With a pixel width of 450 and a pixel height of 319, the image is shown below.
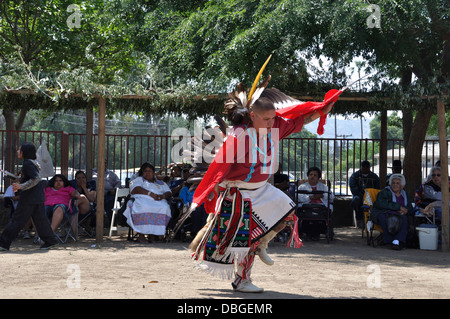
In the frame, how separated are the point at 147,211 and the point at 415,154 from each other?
5.80m

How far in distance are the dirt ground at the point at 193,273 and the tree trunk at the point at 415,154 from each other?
9.79 feet

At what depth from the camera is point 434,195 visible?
10.2 meters

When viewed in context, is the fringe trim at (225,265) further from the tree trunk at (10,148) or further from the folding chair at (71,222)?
the tree trunk at (10,148)

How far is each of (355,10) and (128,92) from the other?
3729mm

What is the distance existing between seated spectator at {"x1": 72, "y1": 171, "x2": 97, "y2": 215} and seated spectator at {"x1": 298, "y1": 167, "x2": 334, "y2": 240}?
3.71m

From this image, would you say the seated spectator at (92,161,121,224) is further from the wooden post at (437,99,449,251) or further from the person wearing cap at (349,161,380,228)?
the wooden post at (437,99,449,251)

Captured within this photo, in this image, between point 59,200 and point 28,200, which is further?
point 59,200

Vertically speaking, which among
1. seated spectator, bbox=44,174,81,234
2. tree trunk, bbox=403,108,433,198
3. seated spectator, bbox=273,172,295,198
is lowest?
seated spectator, bbox=44,174,81,234

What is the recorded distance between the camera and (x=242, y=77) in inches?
372

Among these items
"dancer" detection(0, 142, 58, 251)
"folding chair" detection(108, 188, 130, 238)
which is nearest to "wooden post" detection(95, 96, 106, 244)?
"folding chair" detection(108, 188, 130, 238)

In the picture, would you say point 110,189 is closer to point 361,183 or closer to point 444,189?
point 361,183

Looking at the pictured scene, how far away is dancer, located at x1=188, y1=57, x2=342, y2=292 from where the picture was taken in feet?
17.7

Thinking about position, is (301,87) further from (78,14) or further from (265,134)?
(78,14)

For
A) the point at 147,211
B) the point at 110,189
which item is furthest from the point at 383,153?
the point at 110,189
